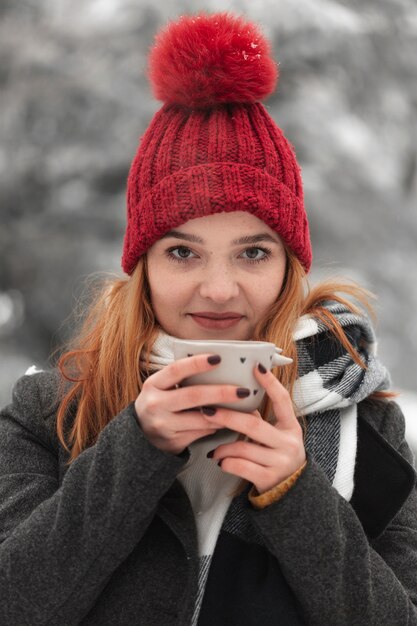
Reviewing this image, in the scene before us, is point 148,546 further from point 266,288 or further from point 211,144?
point 211,144

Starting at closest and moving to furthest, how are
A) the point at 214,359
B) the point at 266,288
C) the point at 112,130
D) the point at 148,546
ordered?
the point at 214,359 → the point at 148,546 → the point at 266,288 → the point at 112,130

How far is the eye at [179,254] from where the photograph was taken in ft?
3.87

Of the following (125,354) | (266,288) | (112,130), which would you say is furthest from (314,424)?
(112,130)

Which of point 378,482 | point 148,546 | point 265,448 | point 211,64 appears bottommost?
point 148,546

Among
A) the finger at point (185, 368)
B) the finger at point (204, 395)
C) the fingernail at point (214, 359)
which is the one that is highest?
the fingernail at point (214, 359)

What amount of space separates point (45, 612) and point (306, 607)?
1.22 ft

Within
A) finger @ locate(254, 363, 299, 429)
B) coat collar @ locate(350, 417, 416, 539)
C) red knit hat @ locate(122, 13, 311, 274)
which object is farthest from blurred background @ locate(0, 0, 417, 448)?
finger @ locate(254, 363, 299, 429)

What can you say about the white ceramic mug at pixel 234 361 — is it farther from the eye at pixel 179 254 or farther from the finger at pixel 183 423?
the eye at pixel 179 254

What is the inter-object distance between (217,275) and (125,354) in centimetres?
25

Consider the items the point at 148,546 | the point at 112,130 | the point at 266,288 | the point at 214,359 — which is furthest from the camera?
the point at 112,130

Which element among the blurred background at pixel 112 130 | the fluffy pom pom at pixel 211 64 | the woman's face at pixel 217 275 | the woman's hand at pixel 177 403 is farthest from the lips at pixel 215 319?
the blurred background at pixel 112 130

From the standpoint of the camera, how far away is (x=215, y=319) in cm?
115

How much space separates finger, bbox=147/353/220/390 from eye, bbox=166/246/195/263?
0.35m

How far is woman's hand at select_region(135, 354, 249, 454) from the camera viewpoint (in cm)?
84
